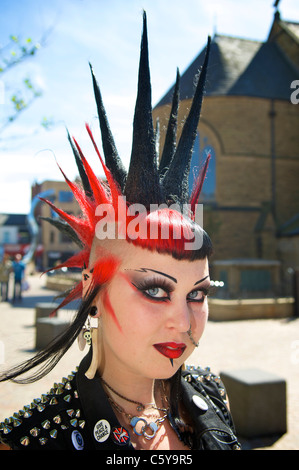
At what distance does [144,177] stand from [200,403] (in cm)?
107

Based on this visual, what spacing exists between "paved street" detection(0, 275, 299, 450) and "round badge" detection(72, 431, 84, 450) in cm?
65

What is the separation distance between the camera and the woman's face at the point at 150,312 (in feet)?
5.58

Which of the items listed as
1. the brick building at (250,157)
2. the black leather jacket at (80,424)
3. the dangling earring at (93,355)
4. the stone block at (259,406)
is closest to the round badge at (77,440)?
the black leather jacket at (80,424)

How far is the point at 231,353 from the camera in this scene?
768cm

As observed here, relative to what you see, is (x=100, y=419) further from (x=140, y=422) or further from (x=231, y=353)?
(x=231, y=353)

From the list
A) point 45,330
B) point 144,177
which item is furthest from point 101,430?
point 45,330

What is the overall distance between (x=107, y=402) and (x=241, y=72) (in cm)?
2331

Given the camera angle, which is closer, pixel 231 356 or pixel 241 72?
pixel 231 356

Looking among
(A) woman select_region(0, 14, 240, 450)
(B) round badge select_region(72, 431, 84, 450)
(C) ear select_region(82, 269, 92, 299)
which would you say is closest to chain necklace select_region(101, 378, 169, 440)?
(A) woman select_region(0, 14, 240, 450)

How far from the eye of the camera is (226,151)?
72.5 feet
